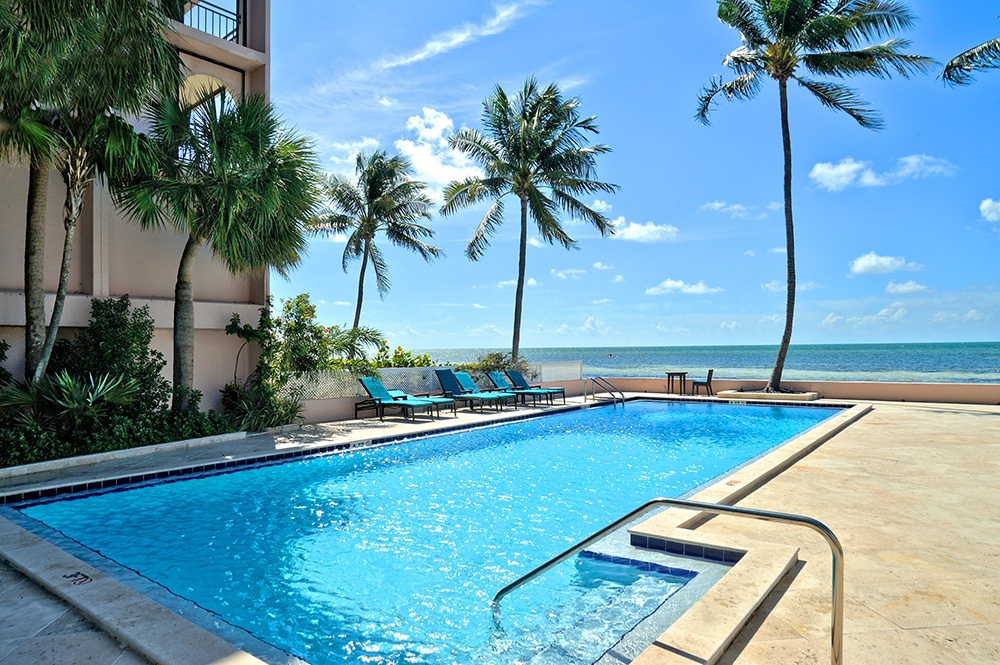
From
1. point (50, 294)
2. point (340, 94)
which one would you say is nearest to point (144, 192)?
point (50, 294)

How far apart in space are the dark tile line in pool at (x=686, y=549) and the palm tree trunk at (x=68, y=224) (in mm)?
7790

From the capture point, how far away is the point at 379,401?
11.9 metres

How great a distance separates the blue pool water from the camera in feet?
12.0

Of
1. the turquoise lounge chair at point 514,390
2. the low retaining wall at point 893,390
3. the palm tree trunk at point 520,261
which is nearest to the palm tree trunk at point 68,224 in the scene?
the turquoise lounge chair at point 514,390

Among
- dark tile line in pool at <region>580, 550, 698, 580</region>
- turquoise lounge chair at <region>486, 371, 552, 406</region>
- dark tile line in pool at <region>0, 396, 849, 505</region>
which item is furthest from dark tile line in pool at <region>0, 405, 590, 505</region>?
dark tile line in pool at <region>580, 550, 698, 580</region>

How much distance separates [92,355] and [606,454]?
7.57m

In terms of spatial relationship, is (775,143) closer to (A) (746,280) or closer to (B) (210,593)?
(B) (210,593)

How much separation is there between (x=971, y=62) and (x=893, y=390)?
7.94 metres

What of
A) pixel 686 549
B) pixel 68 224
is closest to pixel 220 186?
pixel 68 224

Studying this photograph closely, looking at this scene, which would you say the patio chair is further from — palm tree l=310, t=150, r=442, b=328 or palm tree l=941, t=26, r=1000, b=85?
palm tree l=310, t=150, r=442, b=328

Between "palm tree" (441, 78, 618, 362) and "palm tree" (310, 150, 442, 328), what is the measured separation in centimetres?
462

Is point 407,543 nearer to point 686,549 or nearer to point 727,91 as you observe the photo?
point 686,549

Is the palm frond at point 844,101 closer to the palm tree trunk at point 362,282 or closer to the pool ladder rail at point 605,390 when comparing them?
the pool ladder rail at point 605,390

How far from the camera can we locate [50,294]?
8.97 meters
